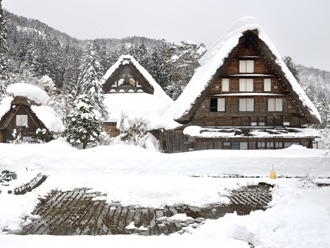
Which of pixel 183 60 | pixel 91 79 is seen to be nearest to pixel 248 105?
pixel 91 79

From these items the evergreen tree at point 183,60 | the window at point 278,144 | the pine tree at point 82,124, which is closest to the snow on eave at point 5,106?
the pine tree at point 82,124

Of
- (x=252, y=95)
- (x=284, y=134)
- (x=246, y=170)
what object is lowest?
(x=246, y=170)

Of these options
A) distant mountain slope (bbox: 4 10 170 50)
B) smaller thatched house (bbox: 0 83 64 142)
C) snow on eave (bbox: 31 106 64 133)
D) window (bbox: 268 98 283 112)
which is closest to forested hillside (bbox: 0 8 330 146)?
snow on eave (bbox: 31 106 64 133)

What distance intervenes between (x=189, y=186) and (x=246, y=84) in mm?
12469

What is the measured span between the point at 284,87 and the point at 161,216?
1704 centimetres

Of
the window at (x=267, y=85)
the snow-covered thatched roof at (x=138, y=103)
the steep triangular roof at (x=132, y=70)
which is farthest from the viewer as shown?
the steep triangular roof at (x=132, y=70)

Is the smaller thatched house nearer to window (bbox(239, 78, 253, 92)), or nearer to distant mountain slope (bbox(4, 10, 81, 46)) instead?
window (bbox(239, 78, 253, 92))

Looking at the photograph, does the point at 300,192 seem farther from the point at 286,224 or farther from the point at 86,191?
the point at 86,191

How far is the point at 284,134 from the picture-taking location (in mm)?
21328

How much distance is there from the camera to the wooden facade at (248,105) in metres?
22.2

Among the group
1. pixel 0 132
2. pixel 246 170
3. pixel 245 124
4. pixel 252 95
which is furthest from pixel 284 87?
pixel 0 132

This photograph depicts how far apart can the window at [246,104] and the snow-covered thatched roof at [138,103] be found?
6.91m

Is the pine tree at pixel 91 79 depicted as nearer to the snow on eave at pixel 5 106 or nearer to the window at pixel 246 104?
the snow on eave at pixel 5 106

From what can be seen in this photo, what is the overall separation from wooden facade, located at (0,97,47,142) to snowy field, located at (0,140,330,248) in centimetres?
697
